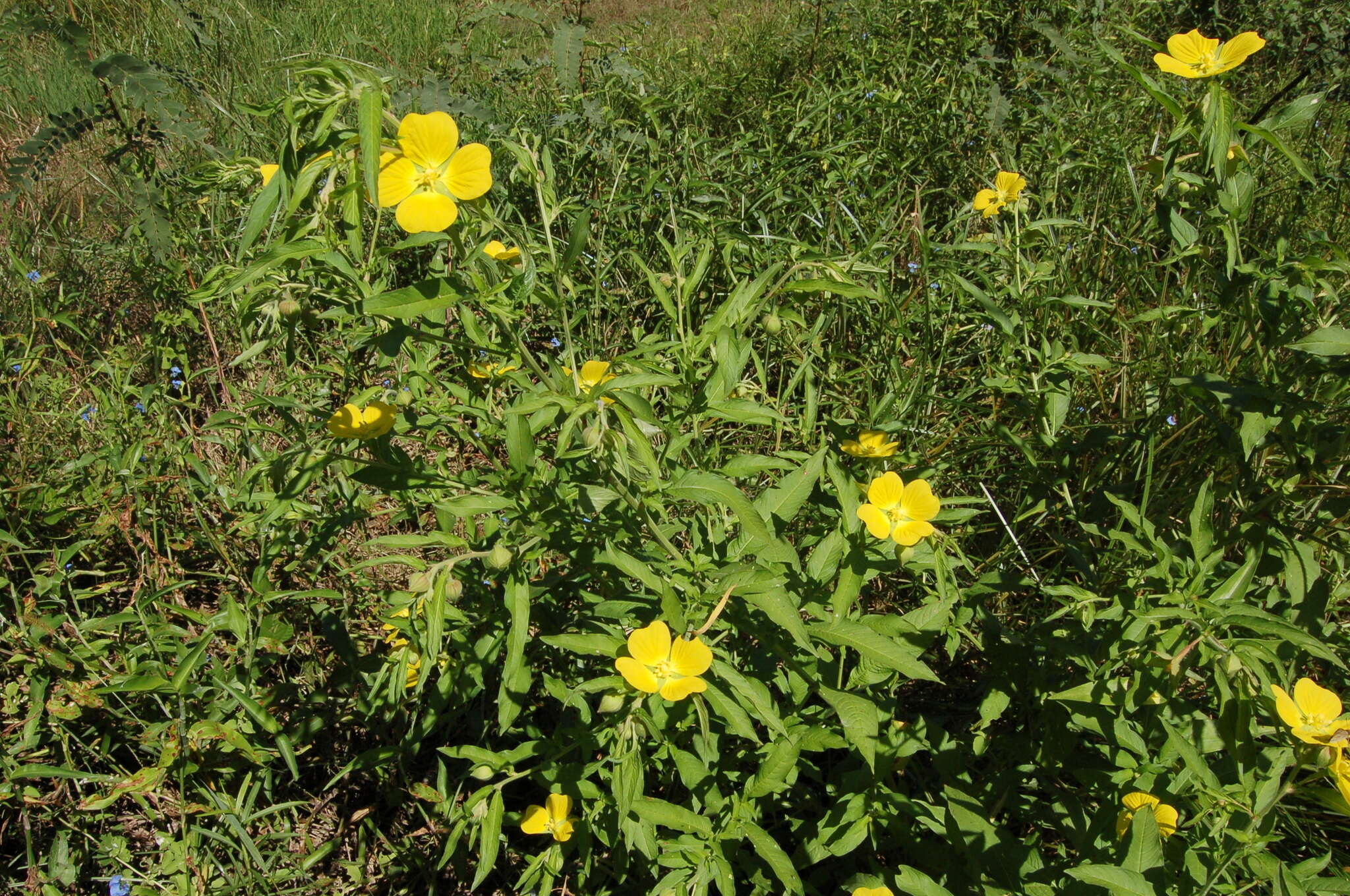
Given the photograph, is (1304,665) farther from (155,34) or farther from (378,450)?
(155,34)

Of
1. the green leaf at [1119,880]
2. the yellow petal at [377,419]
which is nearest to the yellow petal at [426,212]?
the yellow petal at [377,419]

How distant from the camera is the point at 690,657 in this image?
1401 millimetres

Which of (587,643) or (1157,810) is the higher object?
(587,643)

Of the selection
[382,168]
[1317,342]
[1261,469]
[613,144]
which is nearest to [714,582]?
[382,168]

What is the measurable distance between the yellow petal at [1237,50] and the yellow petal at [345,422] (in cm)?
160

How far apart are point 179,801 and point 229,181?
139 centimetres

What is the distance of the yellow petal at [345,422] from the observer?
1569 millimetres

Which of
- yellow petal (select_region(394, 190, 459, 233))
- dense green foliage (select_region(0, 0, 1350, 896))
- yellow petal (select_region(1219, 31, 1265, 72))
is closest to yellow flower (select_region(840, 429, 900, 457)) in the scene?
dense green foliage (select_region(0, 0, 1350, 896))

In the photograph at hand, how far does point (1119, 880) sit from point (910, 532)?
0.61 metres

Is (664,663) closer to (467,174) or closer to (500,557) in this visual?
(500,557)

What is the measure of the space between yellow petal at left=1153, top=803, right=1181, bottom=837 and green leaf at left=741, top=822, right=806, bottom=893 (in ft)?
1.97

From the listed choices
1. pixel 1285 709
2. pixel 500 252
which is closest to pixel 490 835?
pixel 500 252

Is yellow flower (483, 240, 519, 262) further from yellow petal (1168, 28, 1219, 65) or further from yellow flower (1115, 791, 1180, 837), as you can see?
yellow flower (1115, 791, 1180, 837)

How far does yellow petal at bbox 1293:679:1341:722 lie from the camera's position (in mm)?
1384
